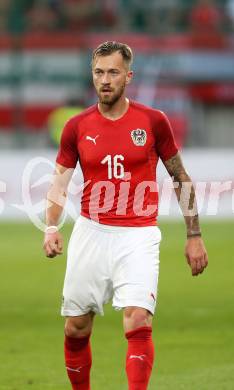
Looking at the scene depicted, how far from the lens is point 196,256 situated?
6797 mm

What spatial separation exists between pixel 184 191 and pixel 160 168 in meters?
13.9

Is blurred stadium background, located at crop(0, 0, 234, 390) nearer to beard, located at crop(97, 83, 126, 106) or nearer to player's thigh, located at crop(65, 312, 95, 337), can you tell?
player's thigh, located at crop(65, 312, 95, 337)

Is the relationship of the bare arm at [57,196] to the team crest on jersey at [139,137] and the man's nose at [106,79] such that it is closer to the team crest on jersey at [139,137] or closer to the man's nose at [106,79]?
the team crest on jersey at [139,137]

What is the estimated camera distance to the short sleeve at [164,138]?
6832 millimetres

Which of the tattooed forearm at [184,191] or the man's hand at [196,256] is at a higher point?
the tattooed forearm at [184,191]

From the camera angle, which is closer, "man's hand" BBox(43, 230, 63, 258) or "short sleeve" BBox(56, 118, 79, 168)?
"man's hand" BBox(43, 230, 63, 258)

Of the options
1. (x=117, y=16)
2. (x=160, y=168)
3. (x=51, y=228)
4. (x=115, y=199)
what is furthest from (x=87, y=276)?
(x=117, y=16)

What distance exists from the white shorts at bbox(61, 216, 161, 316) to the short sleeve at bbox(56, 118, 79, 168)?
0.38 meters

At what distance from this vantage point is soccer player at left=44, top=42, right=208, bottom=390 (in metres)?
6.71

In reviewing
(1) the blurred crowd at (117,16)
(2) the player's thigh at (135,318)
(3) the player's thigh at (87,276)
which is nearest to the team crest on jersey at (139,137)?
(3) the player's thigh at (87,276)

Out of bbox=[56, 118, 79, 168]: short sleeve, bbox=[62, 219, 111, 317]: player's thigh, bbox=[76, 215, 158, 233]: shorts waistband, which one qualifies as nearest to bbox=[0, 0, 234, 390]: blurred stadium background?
bbox=[62, 219, 111, 317]: player's thigh

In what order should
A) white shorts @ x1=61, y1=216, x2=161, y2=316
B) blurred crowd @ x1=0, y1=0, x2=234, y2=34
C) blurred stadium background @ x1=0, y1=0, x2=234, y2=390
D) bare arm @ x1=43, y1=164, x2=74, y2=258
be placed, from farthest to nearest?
blurred crowd @ x1=0, y1=0, x2=234, y2=34, blurred stadium background @ x1=0, y1=0, x2=234, y2=390, bare arm @ x1=43, y1=164, x2=74, y2=258, white shorts @ x1=61, y1=216, x2=161, y2=316

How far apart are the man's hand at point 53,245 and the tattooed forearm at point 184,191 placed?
79 centimetres

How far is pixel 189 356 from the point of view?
9047 millimetres
